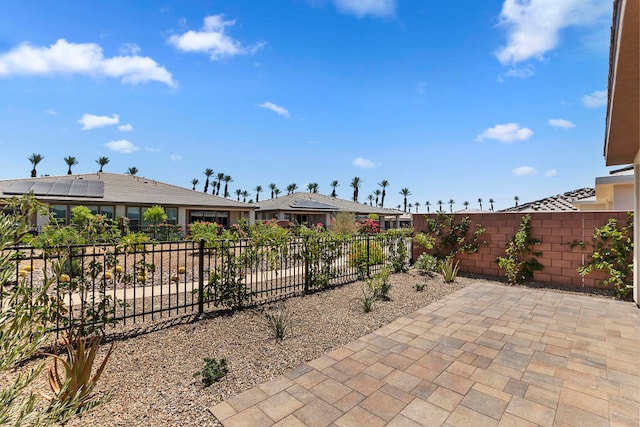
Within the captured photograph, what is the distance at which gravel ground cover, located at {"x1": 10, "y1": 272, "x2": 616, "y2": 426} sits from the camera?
2477 mm

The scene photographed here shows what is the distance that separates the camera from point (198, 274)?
6266 mm

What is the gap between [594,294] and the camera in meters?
6.49

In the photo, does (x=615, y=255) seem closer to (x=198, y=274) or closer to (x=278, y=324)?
(x=278, y=324)

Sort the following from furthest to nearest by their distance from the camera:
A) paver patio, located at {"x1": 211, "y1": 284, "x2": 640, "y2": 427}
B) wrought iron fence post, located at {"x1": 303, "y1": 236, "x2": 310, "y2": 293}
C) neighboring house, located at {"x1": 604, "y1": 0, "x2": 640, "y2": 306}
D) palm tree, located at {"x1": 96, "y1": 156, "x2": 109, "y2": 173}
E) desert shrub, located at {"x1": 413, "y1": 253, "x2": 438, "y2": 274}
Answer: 1. palm tree, located at {"x1": 96, "y1": 156, "x2": 109, "y2": 173}
2. desert shrub, located at {"x1": 413, "y1": 253, "x2": 438, "y2": 274}
3. wrought iron fence post, located at {"x1": 303, "y1": 236, "x2": 310, "y2": 293}
4. paver patio, located at {"x1": 211, "y1": 284, "x2": 640, "y2": 427}
5. neighboring house, located at {"x1": 604, "y1": 0, "x2": 640, "y2": 306}

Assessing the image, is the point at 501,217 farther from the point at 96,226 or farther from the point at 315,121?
the point at 315,121

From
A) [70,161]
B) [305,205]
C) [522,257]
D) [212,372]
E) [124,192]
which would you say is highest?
[70,161]

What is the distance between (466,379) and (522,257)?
6.00 meters

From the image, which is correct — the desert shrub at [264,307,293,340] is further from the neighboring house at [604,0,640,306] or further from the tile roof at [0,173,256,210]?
the tile roof at [0,173,256,210]

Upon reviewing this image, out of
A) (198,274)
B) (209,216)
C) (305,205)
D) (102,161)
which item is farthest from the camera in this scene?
(102,161)

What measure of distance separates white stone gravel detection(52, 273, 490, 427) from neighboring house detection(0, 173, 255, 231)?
15002 mm

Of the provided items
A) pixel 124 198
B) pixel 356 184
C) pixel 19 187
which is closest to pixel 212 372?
pixel 124 198

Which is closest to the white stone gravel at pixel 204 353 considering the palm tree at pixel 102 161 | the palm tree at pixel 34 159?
the palm tree at pixel 34 159

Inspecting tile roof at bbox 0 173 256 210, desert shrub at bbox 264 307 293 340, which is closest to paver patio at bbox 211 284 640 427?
desert shrub at bbox 264 307 293 340

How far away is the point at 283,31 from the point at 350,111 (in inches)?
207
